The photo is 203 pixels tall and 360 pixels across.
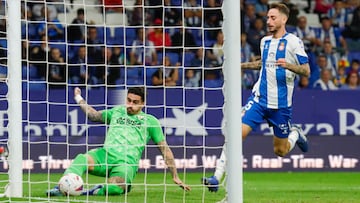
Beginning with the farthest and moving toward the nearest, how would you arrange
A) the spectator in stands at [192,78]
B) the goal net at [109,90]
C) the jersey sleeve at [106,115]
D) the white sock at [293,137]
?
the spectator in stands at [192,78] < the goal net at [109,90] < the white sock at [293,137] < the jersey sleeve at [106,115]

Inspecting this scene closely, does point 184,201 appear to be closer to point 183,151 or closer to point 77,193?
point 77,193

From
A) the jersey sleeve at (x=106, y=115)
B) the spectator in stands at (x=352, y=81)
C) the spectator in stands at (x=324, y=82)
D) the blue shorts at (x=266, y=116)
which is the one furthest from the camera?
the spectator in stands at (x=352, y=81)

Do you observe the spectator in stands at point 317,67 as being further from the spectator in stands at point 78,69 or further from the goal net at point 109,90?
the spectator in stands at point 78,69

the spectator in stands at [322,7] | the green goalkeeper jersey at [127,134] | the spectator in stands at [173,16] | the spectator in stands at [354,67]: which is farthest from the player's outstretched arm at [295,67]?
the spectator in stands at [322,7]

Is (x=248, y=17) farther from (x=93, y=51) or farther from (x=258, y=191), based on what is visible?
(x=258, y=191)

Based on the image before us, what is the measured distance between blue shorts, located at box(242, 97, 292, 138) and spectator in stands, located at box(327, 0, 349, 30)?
9602 mm

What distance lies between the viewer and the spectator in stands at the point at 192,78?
17656mm

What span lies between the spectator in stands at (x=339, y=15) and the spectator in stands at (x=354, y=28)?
0.41 feet

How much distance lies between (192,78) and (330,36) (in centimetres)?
435

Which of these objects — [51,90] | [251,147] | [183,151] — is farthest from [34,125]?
[251,147]

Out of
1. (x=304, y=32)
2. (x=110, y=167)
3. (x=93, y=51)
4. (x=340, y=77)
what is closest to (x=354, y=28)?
(x=304, y=32)

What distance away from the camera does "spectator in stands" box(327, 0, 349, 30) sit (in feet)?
70.8

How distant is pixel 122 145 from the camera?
10.5 meters

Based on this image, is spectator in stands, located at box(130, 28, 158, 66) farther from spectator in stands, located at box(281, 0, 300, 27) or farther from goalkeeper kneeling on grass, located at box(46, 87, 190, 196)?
goalkeeper kneeling on grass, located at box(46, 87, 190, 196)
